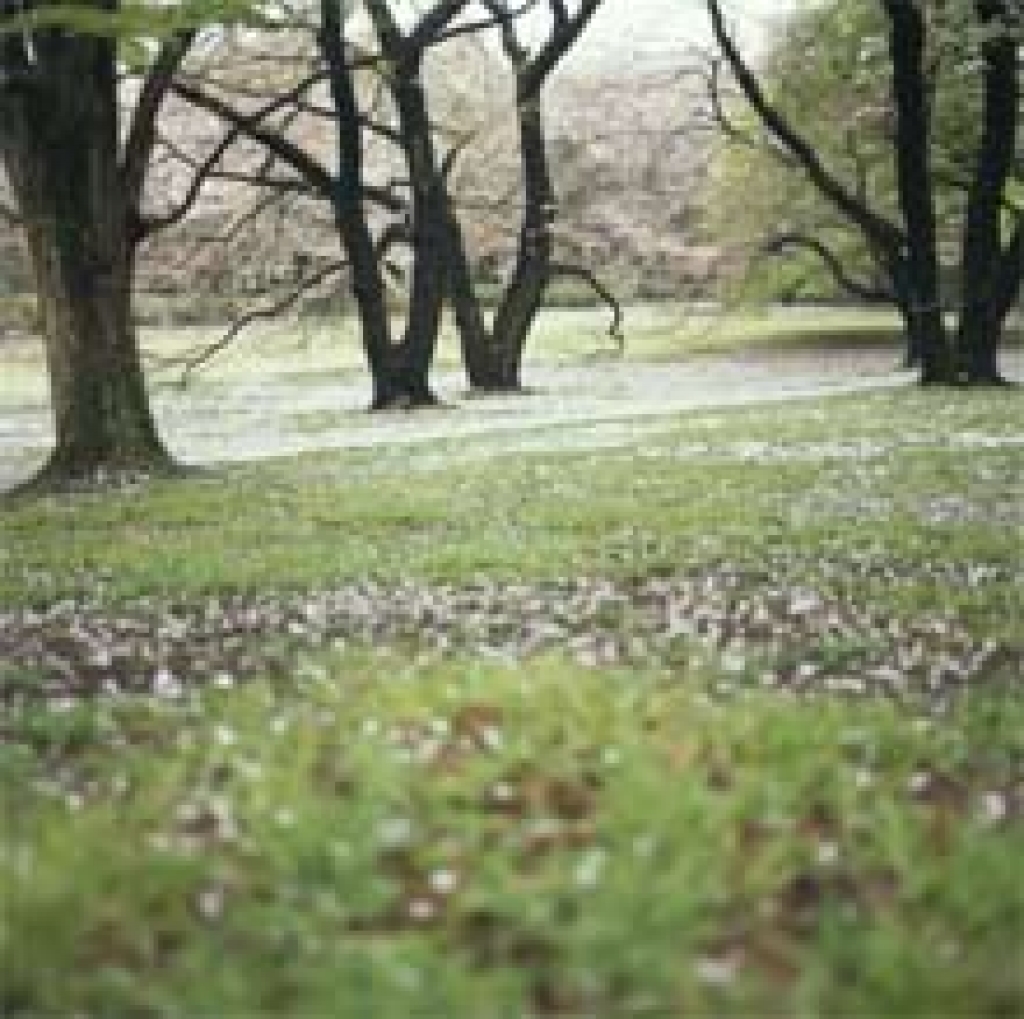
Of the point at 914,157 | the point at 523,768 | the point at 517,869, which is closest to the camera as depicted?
the point at 517,869

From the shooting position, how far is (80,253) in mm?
23250

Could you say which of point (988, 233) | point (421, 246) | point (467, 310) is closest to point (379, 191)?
point (421, 246)

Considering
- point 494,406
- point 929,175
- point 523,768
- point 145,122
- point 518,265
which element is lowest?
point 494,406

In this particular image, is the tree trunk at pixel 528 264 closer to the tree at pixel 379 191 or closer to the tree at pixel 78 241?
the tree at pixel 379 191

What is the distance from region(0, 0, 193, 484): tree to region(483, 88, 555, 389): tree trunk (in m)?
21.9

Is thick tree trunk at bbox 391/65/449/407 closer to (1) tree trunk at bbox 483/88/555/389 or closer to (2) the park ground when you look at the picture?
(1) tree trunk at bbox 483/88/555/389

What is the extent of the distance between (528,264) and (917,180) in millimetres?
11966

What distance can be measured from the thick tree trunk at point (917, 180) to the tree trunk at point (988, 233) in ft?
1.89

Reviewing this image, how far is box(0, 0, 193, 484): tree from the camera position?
22906 millimetres

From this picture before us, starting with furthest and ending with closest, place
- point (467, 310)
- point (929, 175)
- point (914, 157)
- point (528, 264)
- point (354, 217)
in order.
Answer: point (528, 264) < point (467, 310) < point (354, 217) < point (929, 175) < point (914, 157)

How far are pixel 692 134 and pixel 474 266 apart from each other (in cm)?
2510

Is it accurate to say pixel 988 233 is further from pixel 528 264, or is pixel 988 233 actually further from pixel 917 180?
pixel 528 264

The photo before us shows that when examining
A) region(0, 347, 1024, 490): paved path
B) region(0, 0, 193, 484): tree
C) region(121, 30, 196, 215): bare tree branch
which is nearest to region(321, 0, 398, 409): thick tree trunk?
region(0, 347, 1024, 490): paved path

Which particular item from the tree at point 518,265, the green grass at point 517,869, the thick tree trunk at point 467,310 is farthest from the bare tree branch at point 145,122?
the green grass at point 517,869
